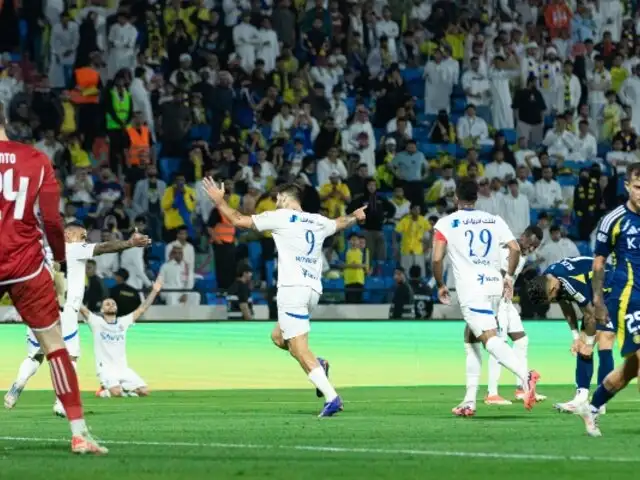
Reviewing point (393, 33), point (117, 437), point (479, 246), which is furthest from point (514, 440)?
point (393, 33)

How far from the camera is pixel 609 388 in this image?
12430 mm

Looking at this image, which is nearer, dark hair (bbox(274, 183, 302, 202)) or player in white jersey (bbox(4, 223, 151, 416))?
dark hair (bbox(274, 183, 302, 202))

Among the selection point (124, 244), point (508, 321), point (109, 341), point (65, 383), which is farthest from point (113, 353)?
point (65, 383)

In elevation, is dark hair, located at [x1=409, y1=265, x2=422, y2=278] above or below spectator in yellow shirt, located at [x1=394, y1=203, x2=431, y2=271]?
below

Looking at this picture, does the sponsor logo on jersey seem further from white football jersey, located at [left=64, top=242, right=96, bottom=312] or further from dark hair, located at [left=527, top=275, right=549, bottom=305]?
white football jersey, located at [left=64, top=242, right=96, bottom=312]

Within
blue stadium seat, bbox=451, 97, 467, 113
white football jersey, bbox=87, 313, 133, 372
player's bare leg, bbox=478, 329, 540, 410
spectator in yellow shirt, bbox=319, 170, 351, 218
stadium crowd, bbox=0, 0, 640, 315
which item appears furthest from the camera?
blue stadium seat, bbox=451, 97, 467, 113

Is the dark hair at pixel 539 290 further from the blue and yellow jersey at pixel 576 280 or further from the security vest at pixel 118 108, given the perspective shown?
the security vest at pixel 118 108

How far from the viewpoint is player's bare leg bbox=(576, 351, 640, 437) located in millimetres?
12250

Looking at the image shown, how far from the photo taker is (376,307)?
2778 centimetres

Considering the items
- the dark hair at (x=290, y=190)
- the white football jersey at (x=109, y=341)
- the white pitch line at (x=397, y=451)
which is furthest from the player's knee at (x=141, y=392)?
the white pitch line at (x=397, y=451)

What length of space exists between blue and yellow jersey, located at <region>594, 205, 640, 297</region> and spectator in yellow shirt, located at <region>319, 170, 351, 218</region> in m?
17.4

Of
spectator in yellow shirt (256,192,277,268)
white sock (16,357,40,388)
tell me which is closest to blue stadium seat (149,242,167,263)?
spectator in yellow shirt (256,192,277,268)

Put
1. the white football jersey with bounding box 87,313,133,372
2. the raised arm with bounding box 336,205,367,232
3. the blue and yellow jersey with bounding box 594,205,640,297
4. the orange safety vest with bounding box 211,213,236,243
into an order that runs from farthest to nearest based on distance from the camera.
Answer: the orange safety vest with bounding box 211,213,236,243
the white football jersey with bounding box 87,313,133,372
the raised arm with bounding box 336,205,367,232
the blue and yellow jersey with bounding box 594,205,640,297

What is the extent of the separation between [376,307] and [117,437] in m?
15.3
